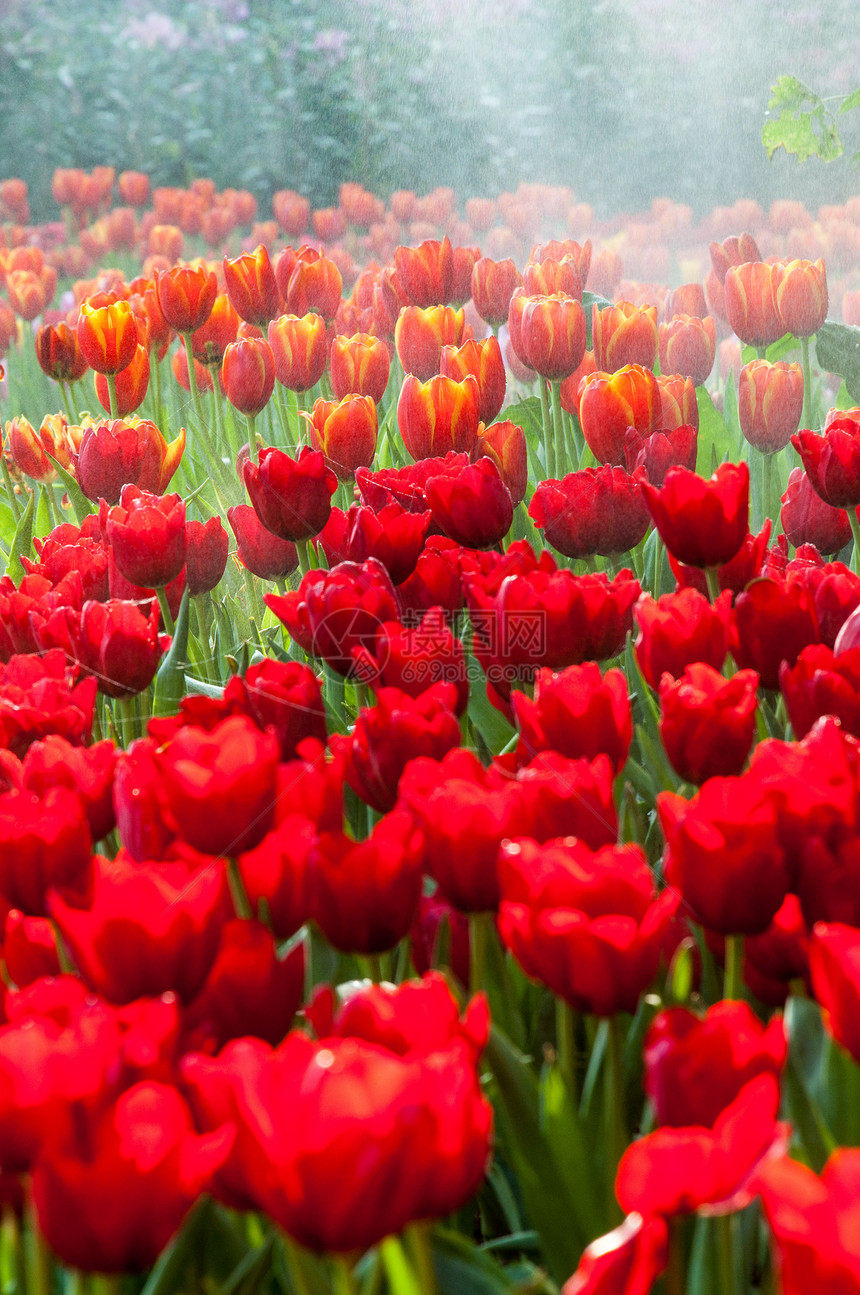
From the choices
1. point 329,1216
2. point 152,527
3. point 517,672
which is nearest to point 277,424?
point 152,527

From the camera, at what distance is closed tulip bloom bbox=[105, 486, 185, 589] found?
3.29 ft

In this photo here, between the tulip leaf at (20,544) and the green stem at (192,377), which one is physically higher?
the green stem at (192,377)

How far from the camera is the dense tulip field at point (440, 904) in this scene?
0.36 metres

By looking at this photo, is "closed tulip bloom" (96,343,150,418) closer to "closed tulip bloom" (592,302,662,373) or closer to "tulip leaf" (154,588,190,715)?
"closed tulip bloom" (592,302,662,373)

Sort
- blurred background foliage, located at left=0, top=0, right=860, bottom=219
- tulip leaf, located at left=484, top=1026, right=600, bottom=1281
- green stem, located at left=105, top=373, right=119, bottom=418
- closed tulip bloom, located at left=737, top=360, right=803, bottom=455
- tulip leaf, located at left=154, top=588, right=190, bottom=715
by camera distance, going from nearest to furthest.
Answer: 1. tulip leaf, located at left=484, top=1026, right=600, bottom=1281
2. tulip leaf, located at left=154, top=588, right=190, bottom=715
3. closed tulip bloom, located at left=737, top=360, right=803, bottom=455
4. green stem, located at left=105, top=373, right=119, bottom=418
5. blurred background foliage, located at left=0, top=0, right=860, bottom=219

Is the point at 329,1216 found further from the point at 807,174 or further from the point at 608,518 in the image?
the point at 807,174

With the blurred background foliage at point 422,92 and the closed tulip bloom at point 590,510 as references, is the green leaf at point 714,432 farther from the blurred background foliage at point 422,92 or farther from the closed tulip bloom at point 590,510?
the blurred background foliage at point 422,92

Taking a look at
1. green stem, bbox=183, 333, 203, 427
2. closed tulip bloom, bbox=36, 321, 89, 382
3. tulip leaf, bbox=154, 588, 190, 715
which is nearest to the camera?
tulip leaf, bbox=154, 588, 190, 715

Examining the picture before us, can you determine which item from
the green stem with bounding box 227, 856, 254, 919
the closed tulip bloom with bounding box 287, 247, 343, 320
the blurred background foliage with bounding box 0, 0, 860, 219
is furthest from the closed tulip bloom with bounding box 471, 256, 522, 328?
the blurred background foliage with bounding box 0, 0, 860, 219

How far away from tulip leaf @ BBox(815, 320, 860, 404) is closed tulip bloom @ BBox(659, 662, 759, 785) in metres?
1.48

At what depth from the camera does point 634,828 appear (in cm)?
68

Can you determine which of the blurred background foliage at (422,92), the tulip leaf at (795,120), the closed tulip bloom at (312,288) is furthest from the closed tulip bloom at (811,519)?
the blurred background foliage at (422,92)

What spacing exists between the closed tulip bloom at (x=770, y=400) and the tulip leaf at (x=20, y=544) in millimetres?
799

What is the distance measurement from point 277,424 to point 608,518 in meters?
1.23
